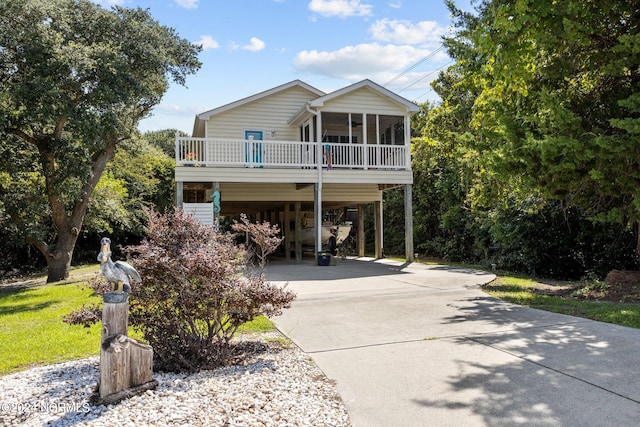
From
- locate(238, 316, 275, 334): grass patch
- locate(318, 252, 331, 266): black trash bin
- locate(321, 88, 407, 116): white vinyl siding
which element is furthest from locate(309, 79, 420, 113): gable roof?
locate(238, 316, 275, 334): grass patch

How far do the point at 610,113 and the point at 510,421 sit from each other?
23.8ft

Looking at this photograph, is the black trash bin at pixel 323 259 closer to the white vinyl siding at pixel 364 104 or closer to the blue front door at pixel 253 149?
the blue front door at pixel 253 149

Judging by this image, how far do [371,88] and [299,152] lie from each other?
137 inches

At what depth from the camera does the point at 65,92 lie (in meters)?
11.7

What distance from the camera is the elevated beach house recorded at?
1451cm

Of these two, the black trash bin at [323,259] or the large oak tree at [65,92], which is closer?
the large oak tree at [65,92]

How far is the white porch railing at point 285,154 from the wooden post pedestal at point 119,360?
10807mm

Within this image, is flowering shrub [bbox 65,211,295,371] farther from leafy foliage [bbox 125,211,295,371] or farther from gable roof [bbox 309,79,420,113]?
gable roof [bbox 309,79,420,113]

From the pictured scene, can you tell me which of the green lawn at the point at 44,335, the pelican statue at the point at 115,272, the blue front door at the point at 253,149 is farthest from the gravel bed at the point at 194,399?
the blue front door at the point at 253,149

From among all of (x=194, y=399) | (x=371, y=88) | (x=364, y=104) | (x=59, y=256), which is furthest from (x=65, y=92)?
(x=194, y=399)

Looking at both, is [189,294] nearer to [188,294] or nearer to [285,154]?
[188,294]

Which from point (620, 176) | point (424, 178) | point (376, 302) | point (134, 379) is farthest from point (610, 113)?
point (424, 178)

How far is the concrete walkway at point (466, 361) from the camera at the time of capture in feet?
11.3

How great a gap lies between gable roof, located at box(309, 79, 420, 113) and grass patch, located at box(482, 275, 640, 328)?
25.3 feet
